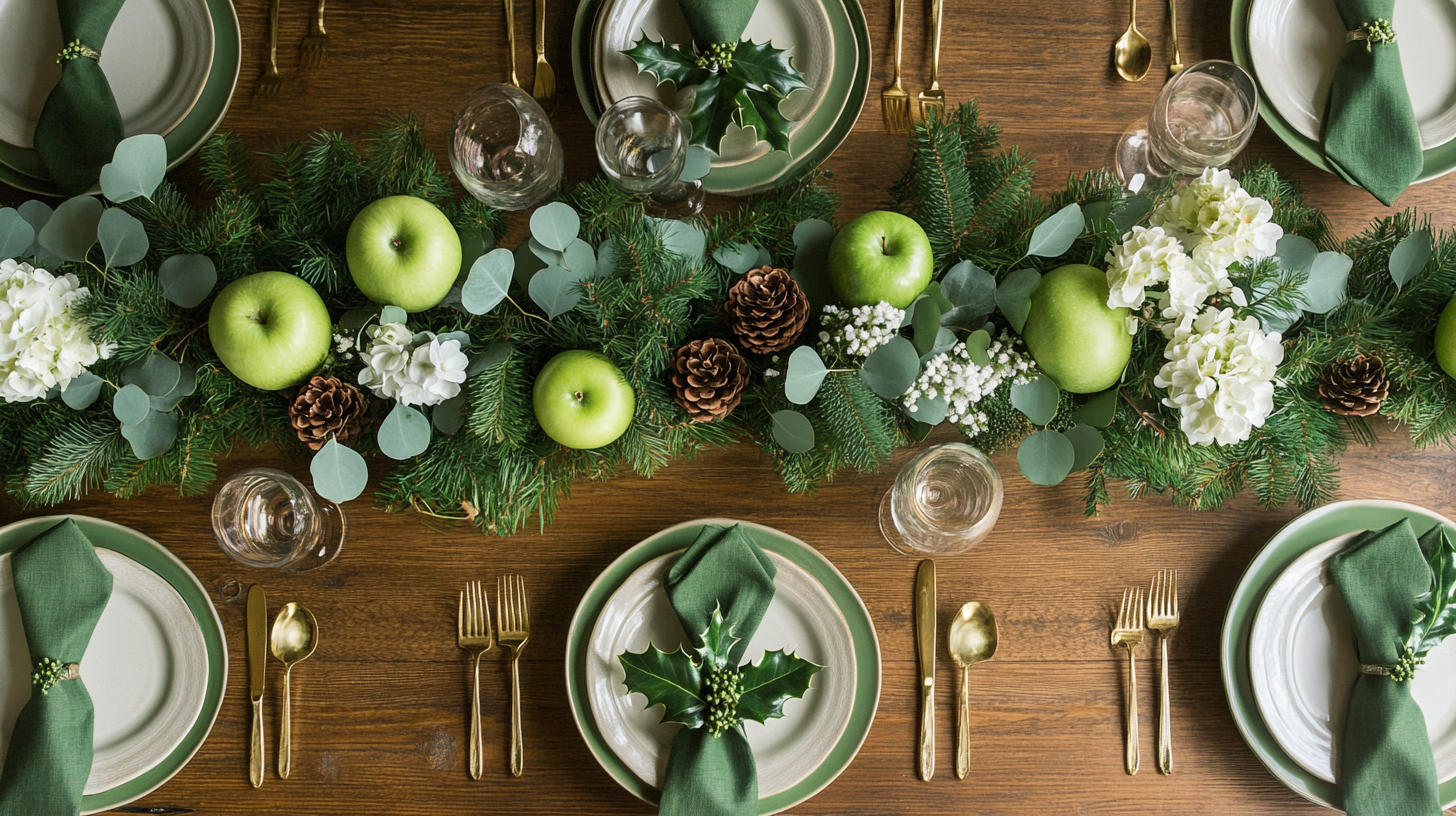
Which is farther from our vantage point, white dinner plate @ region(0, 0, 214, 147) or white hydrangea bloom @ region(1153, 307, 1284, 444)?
white dinner plate @ region(0, 0, 214, 147)

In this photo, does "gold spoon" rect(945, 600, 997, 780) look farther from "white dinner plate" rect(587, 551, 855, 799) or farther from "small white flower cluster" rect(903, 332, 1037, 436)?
"small white flower cluster" rect(903, 332, 1037, 436)

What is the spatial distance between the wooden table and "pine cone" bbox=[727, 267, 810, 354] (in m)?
0.20

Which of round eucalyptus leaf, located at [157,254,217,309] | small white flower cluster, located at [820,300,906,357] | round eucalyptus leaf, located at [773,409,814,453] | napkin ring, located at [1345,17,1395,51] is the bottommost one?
round eucalyptus leaf, located at [773,409,814,453]

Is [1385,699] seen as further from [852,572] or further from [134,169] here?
[134,169]

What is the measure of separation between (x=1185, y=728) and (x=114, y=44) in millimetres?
1662

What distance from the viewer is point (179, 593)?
3.30 feet

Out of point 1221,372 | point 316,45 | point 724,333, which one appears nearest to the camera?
point 1221,372

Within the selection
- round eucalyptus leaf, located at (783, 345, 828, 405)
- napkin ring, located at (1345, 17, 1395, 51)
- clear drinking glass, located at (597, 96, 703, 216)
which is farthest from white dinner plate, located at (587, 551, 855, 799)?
napkin ring, located at (1345, 17, 1395, 51)

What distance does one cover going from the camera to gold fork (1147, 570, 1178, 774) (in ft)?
3.34

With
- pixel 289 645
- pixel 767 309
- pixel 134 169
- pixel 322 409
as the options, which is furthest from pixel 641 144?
pixel 289 645

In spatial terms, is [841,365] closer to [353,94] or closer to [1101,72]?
[1101,72]

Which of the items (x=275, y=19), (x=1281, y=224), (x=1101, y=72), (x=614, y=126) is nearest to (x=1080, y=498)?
(x=1281, y=224)

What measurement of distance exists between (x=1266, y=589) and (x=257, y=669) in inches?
51.5

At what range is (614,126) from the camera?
0.88 meters
